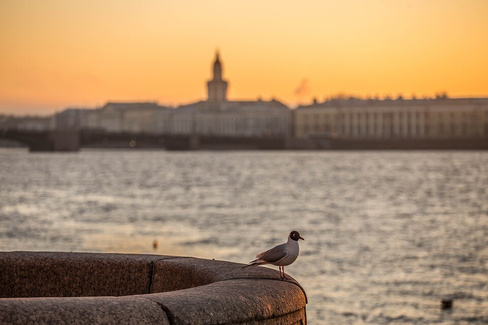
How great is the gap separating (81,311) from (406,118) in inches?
5026

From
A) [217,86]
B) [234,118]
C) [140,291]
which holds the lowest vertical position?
[140,291]

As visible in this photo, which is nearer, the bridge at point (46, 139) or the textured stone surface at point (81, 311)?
the textured stone surface at point (81, 311)

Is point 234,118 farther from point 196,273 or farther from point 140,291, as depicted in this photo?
point 196,273

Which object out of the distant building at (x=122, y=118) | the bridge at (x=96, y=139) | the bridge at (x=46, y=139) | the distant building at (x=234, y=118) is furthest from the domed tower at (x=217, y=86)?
the bridge at (x=46, y=139)

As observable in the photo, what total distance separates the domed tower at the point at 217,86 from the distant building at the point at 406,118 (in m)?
27.3

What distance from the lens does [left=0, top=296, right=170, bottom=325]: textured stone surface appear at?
186cm

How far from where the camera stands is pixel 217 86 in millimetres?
153875

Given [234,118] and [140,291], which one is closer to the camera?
[140,291]

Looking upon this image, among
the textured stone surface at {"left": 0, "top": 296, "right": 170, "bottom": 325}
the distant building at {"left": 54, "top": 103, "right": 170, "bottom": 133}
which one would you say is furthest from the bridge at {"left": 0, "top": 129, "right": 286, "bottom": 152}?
the textured stone surface at {"left": 0, "top": 296, "right": 170, "bottom": 325}

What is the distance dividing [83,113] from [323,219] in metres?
143

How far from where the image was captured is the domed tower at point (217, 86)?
153375mm

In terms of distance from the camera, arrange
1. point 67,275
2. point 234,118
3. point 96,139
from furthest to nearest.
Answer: point 234,118 < point 96,139 < point 67,275

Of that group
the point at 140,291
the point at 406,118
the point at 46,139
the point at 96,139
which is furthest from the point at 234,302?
the point at 406,118

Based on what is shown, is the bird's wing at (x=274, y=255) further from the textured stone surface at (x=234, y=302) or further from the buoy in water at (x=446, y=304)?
the buoy in water at (x=446, y=304)
